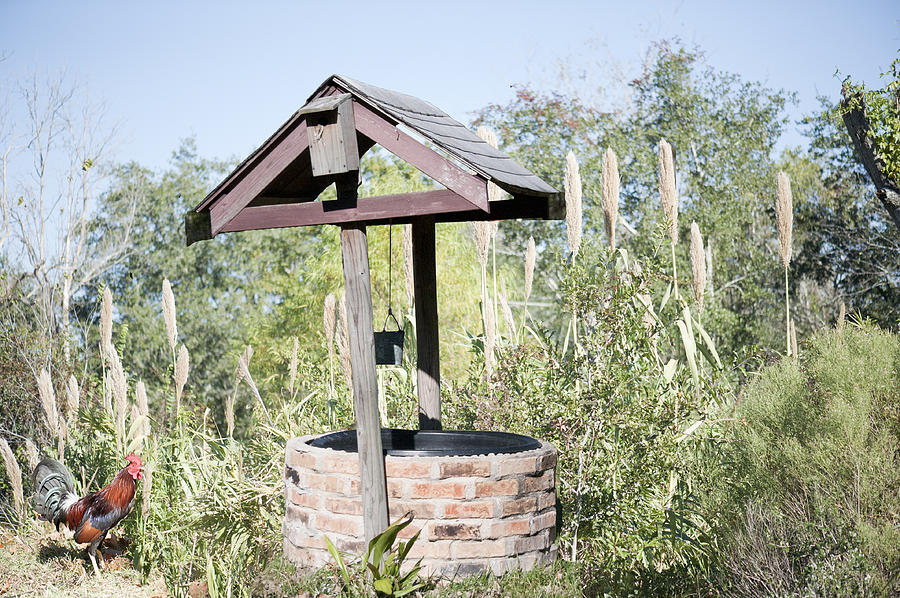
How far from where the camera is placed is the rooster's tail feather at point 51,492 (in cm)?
513

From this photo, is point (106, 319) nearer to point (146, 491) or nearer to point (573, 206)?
point (146, 491)

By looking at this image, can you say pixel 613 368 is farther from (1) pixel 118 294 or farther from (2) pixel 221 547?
(1) pixel 118 294

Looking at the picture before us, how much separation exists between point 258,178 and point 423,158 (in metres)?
0.82

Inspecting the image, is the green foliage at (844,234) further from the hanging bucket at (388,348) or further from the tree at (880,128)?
the hanging bucket at (388,348)

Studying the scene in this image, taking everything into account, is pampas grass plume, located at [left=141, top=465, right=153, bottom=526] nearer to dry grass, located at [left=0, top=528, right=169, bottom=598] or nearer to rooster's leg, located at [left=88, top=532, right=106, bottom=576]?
rooster's leg, located at [left=88, top=532, right=106, bottom=576]

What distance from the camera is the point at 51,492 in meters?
5.15

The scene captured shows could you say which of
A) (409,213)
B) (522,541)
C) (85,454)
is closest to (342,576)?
(522,541)

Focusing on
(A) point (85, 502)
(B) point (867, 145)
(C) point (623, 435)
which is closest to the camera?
(C) point (623, 435)

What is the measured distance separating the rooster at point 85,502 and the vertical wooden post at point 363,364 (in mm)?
2077

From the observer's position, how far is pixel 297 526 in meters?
3.80

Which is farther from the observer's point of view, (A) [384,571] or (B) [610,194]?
(B) [610,194]

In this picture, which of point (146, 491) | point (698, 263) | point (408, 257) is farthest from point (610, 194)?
point (146, 491)

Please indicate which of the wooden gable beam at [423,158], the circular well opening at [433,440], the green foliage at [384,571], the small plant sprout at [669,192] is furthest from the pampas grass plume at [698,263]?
the green foliage at [384,571]

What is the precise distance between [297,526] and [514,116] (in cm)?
1271
